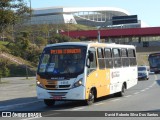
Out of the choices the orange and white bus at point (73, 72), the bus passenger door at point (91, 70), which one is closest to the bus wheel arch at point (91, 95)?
the orange and white bus at point (73, 72)

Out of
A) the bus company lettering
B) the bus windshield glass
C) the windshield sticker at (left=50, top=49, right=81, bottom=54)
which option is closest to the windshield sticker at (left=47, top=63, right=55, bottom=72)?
the windshield sticker at (left=50, top=49, right=81, bottom=54)

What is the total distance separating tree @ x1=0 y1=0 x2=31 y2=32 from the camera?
34281mm

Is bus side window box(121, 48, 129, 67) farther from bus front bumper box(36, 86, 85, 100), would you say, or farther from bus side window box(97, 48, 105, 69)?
bus front bumper box(36, 86, 85, 100)

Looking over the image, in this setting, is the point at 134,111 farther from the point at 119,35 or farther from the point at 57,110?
the point at 119,35

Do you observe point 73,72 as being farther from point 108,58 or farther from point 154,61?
point 154,61

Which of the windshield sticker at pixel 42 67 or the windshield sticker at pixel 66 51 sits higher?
the windshield sticker at pixel 66 51

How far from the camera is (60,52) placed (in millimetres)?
18766

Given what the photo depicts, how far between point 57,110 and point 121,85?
7070 millimetres

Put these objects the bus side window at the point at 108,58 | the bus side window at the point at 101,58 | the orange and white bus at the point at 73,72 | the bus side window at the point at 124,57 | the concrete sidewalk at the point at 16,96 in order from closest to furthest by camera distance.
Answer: the orange and white bus at the point at 73,72 → the bus side window at the point at 101,58 → the concrete sidewalk at the point at 16,96 → the bus side window at the point at 108,58 → the bus side window at the point at 124,57

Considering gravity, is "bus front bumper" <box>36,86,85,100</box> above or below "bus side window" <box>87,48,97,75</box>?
below

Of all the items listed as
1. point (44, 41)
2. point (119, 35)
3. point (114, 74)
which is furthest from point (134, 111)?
point (119, 35)

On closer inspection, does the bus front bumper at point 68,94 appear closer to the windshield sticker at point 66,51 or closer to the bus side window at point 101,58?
the windshield sticker at point 66,51

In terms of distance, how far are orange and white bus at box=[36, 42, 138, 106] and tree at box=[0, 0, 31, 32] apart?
49.6 ft

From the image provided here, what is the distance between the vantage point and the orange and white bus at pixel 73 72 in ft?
58.2
